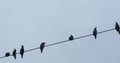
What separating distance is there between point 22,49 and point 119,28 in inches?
268

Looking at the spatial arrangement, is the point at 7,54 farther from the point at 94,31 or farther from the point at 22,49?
the point at 94,31

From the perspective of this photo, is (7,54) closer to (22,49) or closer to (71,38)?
(22,49)

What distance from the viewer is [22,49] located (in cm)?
3556

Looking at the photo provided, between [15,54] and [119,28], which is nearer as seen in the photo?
[119,28]

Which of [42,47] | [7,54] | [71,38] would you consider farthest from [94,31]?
[7,54]


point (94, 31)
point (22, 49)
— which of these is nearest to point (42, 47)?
point (22, 49)

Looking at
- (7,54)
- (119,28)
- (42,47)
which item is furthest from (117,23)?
(7,54)

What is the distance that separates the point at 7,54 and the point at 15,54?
0.54 m

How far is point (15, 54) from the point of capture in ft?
116

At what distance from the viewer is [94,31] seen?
3381 cm

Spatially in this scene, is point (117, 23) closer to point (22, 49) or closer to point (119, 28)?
point (119, 28)

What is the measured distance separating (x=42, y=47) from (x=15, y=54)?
187cm

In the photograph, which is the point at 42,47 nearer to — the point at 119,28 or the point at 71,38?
the point at 71,38

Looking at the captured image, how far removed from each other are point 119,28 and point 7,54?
7.68 meters
